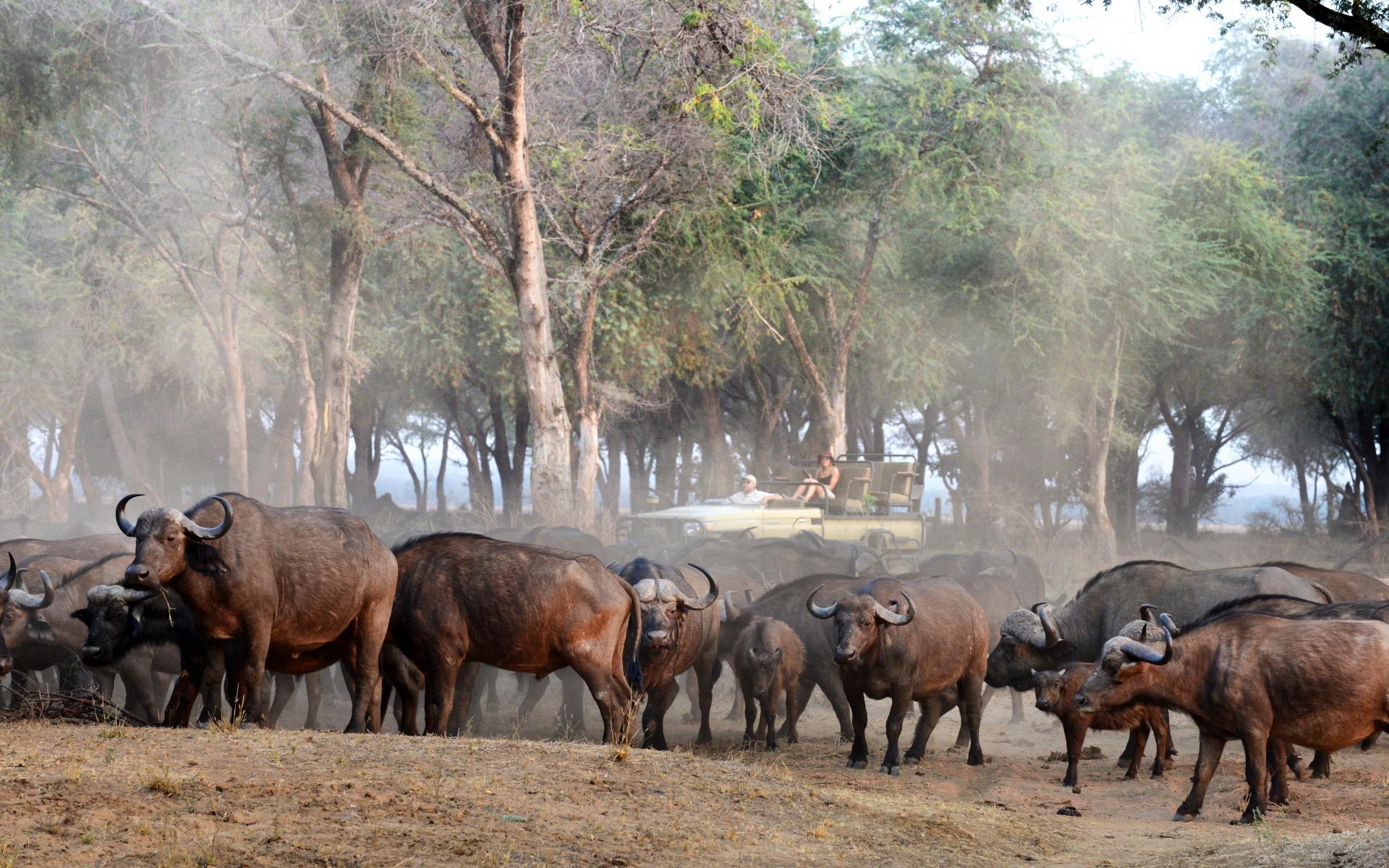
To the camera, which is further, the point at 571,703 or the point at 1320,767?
the point at 571,703

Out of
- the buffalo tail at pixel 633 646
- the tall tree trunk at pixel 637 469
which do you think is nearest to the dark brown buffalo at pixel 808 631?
the buffalo tail at pixel 633 646

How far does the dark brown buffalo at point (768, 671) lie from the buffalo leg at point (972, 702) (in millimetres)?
1452

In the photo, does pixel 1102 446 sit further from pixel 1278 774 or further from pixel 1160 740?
pixel 1278 774

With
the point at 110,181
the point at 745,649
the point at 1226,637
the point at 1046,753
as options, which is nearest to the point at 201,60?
the point at 110,181

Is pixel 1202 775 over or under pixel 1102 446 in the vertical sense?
under

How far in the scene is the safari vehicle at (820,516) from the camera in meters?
20.6

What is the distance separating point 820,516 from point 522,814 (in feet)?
49.0

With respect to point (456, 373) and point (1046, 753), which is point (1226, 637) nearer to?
point (1046, 753)

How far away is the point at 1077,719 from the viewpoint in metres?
10.5

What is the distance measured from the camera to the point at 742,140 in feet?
76.2

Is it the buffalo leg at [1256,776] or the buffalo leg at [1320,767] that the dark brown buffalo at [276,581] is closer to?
the buffalo leg at [1256,776]

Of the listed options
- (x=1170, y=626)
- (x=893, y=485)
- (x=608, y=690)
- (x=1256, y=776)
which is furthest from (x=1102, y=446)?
(x=608, y=690)

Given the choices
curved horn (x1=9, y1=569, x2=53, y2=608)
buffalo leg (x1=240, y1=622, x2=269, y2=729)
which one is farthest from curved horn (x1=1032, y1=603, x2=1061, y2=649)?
curved horn (x1=9, y1=569, x2=53, y2=608)

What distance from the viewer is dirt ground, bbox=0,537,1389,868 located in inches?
244
